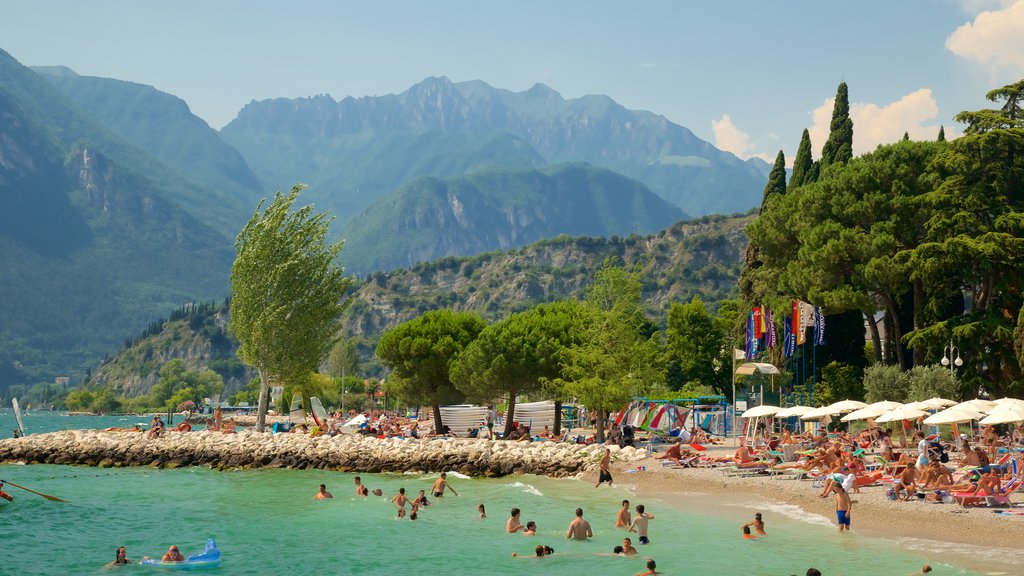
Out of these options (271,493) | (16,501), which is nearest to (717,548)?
(271,493)

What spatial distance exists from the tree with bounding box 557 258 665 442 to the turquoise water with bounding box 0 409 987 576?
264 inches

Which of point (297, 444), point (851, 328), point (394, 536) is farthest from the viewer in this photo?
point (851, 328)

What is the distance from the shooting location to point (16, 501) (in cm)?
3778

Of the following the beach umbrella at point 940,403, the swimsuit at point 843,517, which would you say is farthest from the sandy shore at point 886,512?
the beach umbrella at point 940,403

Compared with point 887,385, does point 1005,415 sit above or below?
below

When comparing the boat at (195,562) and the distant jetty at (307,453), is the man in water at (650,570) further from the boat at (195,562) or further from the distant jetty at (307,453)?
the distant jetty at (307,453)

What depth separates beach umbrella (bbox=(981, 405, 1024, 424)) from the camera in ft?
92.7

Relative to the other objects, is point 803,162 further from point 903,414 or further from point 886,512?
point 886,512

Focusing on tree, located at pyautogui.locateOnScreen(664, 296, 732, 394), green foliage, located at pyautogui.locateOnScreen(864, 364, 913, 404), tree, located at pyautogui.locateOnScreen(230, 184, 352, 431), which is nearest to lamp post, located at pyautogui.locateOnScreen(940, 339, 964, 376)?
green foliage, located at pyautogui.locateOnScreen(864, 364, 913, 404)

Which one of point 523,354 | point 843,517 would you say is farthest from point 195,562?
point 523,354

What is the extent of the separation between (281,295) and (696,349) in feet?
127

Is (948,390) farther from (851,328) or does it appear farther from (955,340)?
(851,328)

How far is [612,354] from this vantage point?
46.9 m

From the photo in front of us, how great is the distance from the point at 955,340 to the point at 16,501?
3998cm
